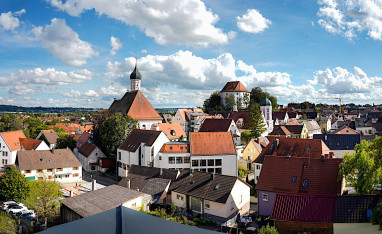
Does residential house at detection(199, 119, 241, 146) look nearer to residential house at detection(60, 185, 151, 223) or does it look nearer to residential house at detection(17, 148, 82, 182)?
residential house at detection(17, 148, 82, 182)

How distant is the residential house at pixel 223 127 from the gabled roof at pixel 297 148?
22933mm

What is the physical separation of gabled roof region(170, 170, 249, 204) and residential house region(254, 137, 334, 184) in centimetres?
937

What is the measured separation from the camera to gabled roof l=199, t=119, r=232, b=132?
6147cm

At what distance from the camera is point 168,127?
184 ft

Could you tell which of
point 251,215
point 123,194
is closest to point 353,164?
point 251,215

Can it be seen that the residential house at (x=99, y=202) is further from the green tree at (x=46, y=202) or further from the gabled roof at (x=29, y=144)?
the gabled roof at (x=29, y=144)

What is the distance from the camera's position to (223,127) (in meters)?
61.6

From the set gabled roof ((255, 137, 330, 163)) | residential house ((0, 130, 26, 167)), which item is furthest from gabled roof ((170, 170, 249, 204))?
residential house ((0, 130, 26, 167))

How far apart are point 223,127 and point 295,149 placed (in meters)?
26.8

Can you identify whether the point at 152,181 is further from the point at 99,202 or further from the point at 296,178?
the point at 296,178

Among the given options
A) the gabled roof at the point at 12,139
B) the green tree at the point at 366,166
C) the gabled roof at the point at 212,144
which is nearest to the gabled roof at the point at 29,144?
the gabled roof at the point at 12,139

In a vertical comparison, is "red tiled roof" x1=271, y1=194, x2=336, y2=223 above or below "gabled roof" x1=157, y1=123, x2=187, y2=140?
below

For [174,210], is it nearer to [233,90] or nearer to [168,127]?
[168,127]

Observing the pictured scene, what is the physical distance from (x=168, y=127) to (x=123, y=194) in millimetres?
31376
